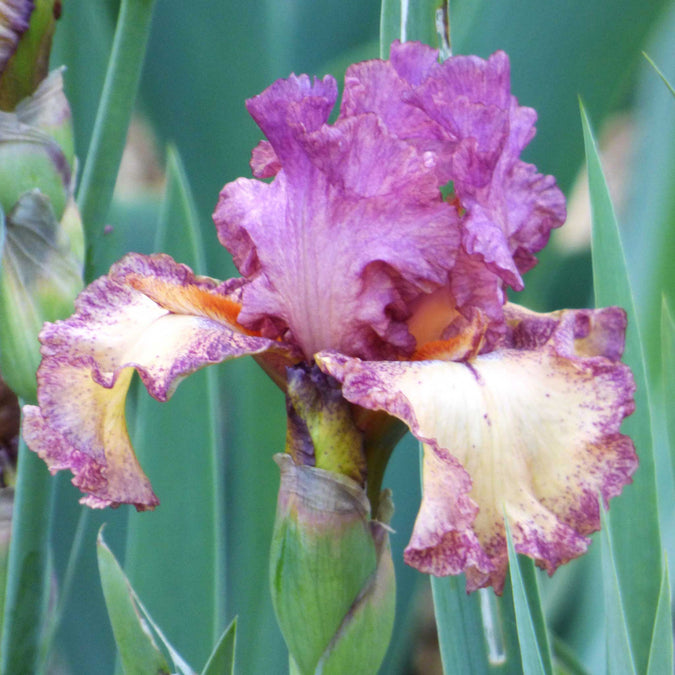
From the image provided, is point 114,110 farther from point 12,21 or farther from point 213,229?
point 213,229

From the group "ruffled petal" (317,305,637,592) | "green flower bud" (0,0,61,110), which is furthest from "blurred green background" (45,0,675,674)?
"ruffled petal" (317,305,637,592)

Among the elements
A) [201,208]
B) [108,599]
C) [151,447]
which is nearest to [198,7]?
[201,208]

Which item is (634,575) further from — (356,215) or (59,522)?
(59,522)

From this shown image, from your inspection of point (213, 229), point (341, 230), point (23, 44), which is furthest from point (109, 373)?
point (213, 229)

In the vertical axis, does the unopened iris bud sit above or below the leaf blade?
above

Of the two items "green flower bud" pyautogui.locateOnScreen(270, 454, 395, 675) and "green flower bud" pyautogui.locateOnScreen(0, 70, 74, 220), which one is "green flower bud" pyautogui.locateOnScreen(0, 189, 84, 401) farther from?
"green flower bud" pyautogui.locateOnScreen(270, 454, 395, 675)

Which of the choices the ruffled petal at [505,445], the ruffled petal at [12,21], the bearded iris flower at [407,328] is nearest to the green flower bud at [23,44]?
the ruffled petal at [12,21]
